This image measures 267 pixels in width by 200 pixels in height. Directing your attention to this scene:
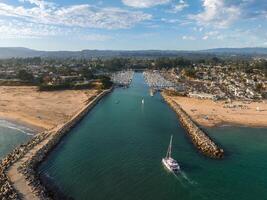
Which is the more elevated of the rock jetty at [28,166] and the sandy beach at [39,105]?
the rock jetty at [28,166]

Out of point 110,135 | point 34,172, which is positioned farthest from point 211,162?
point 34,172

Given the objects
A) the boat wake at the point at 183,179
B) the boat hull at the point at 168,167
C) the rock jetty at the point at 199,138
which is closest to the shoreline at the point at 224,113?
the rock jetty at the point at 199,138

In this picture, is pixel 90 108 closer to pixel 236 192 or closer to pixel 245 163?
pixel 245 163

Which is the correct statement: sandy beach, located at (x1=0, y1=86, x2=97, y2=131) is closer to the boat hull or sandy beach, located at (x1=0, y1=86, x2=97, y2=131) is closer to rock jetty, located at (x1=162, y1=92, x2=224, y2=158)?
rock jetty, located at (x1=162, y1=92, x2=224, y2=158)

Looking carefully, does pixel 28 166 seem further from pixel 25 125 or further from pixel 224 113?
pixel 224 113

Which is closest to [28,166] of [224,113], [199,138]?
[199,138]

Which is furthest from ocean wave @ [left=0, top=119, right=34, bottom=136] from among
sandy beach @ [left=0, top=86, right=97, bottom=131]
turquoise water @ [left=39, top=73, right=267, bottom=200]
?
turquoise water @ [left=39, top=73, right=267, bottom=200]

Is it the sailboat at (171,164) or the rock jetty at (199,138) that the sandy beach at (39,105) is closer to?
the rock jetty at (199,138)
